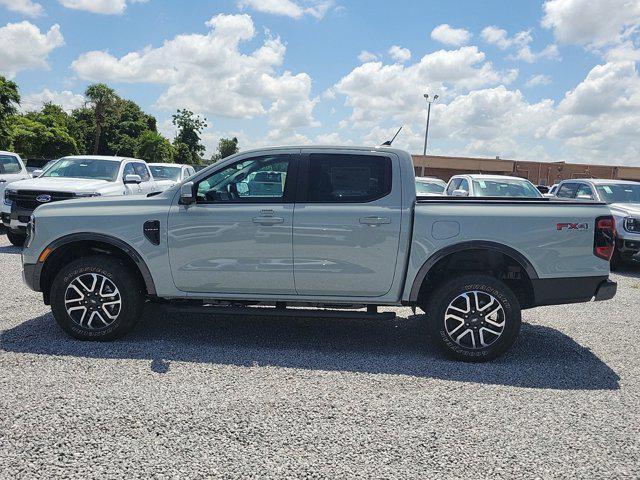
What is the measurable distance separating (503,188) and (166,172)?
411 inches

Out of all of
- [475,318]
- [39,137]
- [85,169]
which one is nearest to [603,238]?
[475,318]

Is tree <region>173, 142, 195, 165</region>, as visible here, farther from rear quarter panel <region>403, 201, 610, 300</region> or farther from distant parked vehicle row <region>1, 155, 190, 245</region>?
rear quarter panel <region>403, 201, 610, 300</region>

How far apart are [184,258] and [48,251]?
132 cm

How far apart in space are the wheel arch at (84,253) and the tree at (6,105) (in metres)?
31.2

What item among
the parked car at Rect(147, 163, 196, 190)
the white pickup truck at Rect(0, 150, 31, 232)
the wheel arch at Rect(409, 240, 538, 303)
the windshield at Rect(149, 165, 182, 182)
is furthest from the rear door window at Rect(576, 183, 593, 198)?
the white pickup truck at Rect(0, 150, 31, 232)

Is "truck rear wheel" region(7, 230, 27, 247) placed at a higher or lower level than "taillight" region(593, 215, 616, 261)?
lower

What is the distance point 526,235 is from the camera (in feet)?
15.8

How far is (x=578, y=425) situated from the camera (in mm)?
3746

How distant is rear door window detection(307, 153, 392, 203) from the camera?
16.6ft

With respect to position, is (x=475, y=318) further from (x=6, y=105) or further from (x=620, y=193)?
(x=6, y=105)

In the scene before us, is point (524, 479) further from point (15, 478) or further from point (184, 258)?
point (184, 258)

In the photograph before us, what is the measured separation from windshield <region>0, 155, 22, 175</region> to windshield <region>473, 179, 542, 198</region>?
1087cm

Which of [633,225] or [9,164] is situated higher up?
[9,164]

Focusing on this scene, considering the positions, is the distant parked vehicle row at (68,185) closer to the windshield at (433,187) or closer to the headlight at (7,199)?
the headlight at (7,199)
